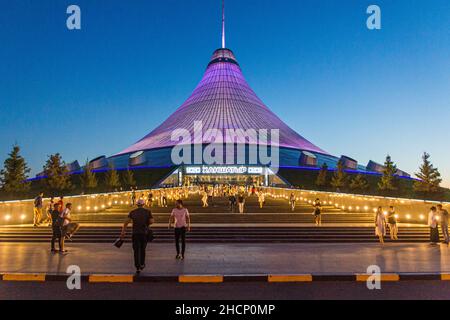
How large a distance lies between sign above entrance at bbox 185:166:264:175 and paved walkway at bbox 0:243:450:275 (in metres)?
55.3

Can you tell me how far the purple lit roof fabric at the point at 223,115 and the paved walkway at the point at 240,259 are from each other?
5819 centimetres

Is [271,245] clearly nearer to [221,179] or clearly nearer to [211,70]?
[221,179]

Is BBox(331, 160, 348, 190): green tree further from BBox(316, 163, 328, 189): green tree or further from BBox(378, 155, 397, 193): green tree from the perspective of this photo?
BBox(378, 155, 397, 193): green tree

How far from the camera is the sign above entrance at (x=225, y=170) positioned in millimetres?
67625

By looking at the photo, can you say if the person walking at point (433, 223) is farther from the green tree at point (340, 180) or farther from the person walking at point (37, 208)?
the green tree at point (340, 180)

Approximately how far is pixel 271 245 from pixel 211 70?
270 feet

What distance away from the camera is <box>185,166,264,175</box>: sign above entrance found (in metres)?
67.6

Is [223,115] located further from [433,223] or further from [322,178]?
[433,223]

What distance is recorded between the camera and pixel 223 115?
74188 millimetres

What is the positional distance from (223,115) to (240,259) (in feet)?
215

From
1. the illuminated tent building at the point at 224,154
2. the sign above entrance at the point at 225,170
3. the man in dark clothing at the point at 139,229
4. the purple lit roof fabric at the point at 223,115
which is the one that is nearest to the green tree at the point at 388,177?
the illuminated tent building at the point at 224,154

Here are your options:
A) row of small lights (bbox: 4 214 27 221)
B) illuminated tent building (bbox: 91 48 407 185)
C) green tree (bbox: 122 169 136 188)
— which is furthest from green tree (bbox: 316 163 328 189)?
row of small lights (bbox: 4 214 27 221)

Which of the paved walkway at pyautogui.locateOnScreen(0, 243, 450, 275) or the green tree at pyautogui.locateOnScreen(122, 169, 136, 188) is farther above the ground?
the green tree at pyautogui.locateOnScreen(122, 169, 136, 188)
